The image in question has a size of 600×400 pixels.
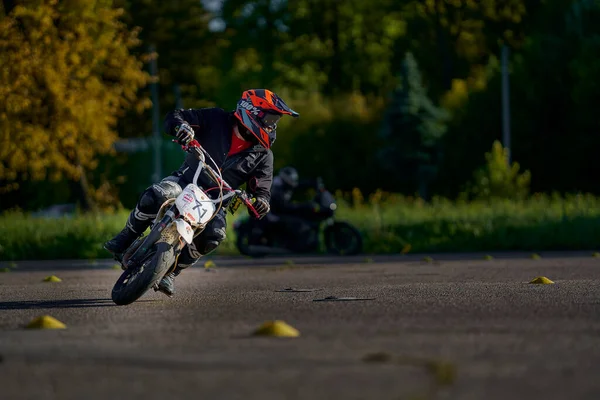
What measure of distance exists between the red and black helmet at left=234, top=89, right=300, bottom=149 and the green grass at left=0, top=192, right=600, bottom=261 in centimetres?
1237

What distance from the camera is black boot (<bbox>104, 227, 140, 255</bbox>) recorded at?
11477 millimetres

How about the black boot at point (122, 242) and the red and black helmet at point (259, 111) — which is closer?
the black boot at point (122, 242)

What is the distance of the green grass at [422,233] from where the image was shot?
24.0 metres

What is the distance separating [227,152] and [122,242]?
1203 mm

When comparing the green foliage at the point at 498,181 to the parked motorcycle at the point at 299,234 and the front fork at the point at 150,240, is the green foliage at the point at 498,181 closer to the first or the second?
the parked motorcycle at the point at 299,234

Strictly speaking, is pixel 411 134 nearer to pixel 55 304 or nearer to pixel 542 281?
pixel 542 281

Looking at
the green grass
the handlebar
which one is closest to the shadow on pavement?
the handlebar

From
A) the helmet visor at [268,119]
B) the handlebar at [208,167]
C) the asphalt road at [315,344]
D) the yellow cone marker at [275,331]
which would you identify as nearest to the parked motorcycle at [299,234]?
the asphalt road at [315,344]

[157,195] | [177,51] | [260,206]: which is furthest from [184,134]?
[177,51]

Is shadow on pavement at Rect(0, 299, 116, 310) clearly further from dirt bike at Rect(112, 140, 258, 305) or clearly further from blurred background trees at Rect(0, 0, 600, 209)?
blurred background trees at Rect(0, 0, 600, 209)

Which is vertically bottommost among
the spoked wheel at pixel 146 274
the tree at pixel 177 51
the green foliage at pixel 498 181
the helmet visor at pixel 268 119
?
the spoked wheel at pixel 146 274

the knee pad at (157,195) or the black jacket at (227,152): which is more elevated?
the black jacket at (227,152)

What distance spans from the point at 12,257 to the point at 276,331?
16.4 meters

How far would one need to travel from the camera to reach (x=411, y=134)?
53938 mm
